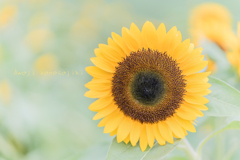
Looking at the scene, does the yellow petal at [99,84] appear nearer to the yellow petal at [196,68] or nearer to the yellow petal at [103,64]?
the yellow petal at [103,64]

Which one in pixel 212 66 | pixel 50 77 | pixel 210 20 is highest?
pixel 50 77

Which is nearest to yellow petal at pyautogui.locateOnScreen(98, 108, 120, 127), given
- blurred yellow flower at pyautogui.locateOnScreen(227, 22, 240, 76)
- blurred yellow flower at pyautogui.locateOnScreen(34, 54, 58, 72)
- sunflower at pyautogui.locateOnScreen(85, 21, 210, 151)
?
sunflower at pyautogui.locateOnScreen(85, 21, 210, 151)

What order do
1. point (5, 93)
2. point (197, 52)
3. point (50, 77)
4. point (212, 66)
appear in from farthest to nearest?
point (50, 77) → point (5, 93) → point (212, 66) → point (197, 52)

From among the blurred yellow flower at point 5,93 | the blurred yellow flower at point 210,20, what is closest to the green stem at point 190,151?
the blurred yellow flower at point 210,20

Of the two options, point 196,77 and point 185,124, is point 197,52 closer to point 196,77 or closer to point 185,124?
point 196,77

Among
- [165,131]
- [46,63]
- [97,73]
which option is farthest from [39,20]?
[165,131]
